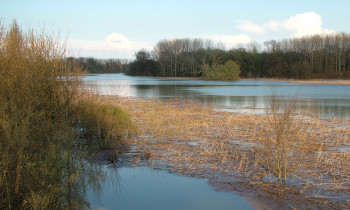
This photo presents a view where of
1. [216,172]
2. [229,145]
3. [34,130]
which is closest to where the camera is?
[34,130]

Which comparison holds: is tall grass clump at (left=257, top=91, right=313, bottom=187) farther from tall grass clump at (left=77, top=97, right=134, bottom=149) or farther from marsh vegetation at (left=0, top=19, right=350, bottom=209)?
tall grass clump at (left=77, top=97, right=134, bottom=149)

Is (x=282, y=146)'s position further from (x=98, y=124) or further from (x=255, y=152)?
(x=98, y=124)

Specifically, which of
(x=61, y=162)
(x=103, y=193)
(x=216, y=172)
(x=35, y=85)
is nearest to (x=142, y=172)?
(x=103, y=193)

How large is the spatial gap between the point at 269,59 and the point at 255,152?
240 feet

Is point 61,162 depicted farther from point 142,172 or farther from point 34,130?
point 142,172

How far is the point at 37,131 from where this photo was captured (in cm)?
571

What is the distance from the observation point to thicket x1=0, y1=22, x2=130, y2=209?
4430mm

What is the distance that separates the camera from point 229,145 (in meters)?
9.34

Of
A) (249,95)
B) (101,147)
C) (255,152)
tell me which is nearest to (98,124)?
(101,147)

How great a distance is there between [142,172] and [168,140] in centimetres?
Answer: 288

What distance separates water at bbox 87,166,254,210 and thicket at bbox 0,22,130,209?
45 centimetres

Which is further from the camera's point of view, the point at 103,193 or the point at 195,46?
the point at 195,46

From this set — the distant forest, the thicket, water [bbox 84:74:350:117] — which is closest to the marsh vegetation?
the thicket

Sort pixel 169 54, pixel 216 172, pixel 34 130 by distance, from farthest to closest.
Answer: pixel 169 54
pixel 216 172
pixel 34 130
